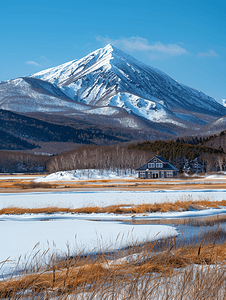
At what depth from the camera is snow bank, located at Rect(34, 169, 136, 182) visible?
7625 centimetres

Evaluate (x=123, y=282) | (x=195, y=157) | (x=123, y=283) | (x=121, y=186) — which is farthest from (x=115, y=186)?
(x=123, y=282)

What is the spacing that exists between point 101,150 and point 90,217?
3186 inches

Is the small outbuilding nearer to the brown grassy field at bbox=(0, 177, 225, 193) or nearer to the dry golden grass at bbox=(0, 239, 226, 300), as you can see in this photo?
the brown grassy field at bbox=(0, 177, 225, 193)

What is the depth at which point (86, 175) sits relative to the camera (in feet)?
264

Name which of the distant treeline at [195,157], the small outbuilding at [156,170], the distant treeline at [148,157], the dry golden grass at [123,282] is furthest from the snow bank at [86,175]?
the dry golden grass at [123,282]

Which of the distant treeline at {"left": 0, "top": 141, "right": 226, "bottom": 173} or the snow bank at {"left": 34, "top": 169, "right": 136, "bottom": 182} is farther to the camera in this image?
the distant treeline at {"left": 0, "top": 141, "right": 226, "bottom": 173}

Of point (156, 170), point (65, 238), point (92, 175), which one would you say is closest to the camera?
point (65, 238)

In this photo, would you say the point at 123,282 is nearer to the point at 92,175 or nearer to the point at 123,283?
the point at 123,283

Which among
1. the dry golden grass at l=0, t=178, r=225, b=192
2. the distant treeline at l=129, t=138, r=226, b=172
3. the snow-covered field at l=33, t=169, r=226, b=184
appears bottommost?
the dry golden grass at l=0, t=178, r=225, b=192

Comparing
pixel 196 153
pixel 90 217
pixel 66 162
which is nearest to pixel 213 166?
pixel 196 153

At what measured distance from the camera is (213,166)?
87938 millimetres

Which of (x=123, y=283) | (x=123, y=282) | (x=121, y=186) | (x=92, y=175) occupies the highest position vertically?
(x=92, y=175)

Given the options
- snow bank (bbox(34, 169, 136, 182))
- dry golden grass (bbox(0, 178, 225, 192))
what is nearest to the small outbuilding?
snow bank (bbox(34, 169, 136, 182))

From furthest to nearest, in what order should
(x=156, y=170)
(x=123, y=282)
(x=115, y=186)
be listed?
(x=156, y=170) < (x=115, y=186) < (x=123, y=282)
